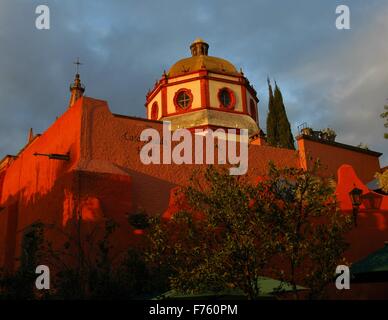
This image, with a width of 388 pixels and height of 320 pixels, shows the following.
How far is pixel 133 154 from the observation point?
589 inches

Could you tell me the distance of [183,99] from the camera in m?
24.2

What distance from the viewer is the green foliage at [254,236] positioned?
7.55 metres

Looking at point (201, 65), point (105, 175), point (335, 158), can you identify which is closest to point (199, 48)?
point (201, 65)

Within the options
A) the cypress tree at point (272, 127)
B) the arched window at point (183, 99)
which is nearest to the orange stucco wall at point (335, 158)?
the cypress tree at point (272, 127)

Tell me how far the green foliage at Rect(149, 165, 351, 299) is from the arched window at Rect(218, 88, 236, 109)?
50.8ft

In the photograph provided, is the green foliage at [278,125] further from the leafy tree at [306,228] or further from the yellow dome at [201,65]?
the leafy tree at [306,228]

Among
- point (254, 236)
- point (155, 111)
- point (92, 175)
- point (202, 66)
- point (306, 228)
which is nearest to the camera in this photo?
point (254, 236)

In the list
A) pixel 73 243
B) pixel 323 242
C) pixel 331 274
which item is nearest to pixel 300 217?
pixel 323 242

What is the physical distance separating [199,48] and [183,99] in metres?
5.00

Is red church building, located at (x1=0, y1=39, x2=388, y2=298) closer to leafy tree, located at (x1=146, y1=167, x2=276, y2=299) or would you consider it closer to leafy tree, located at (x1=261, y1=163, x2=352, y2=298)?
leafy tree, located at (x1=261, y1=163, x2=352, y2=298)

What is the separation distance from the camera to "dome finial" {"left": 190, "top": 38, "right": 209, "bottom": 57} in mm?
27562

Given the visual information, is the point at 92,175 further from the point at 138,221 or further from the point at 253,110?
the point at 253,110

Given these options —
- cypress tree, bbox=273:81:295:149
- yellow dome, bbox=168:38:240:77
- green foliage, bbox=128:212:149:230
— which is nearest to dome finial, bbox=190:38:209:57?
yellow dome, bbox=168:38:240:77
